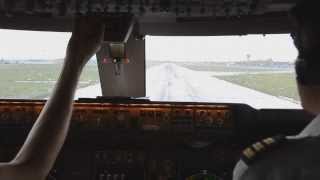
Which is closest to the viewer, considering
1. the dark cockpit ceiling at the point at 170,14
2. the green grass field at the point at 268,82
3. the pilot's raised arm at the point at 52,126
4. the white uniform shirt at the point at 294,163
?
the white uniform shirt at the point at 294,163

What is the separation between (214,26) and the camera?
4199mm

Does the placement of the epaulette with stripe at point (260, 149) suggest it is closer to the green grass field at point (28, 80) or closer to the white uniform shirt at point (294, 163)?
the white uniform shirt at point (294, 163)

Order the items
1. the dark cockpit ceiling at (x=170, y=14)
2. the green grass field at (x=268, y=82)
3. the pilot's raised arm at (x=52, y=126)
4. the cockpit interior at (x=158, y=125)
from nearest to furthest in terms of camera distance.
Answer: the pilot's raised arm at (x=52, y=126) → the dark cockpit ceiling at (x=170, y=14) → the cockpit interior at (x=158, y=125) → the green grass field at (x=268, y=82)

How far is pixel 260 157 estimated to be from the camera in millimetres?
981

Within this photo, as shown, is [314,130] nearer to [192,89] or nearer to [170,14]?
[170,14]

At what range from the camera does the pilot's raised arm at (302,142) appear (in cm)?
94

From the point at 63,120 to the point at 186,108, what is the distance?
3015mm

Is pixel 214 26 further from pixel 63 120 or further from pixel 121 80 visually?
pixel 63 120

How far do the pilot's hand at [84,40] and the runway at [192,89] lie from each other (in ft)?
10.9

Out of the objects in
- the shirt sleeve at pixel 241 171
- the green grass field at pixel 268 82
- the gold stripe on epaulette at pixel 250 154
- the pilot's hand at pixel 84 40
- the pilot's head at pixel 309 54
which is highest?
the green grass field at pixel 268 82

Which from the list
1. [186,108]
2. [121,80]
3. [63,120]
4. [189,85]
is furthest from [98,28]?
[189,85]

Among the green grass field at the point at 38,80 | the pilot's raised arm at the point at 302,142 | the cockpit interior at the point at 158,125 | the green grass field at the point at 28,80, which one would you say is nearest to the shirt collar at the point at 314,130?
the pilot's raised arm at the point at 302,142

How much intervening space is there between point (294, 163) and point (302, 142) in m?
0.06

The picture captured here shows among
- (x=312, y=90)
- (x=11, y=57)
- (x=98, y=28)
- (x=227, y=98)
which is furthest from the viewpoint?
(x=227, y=98)
